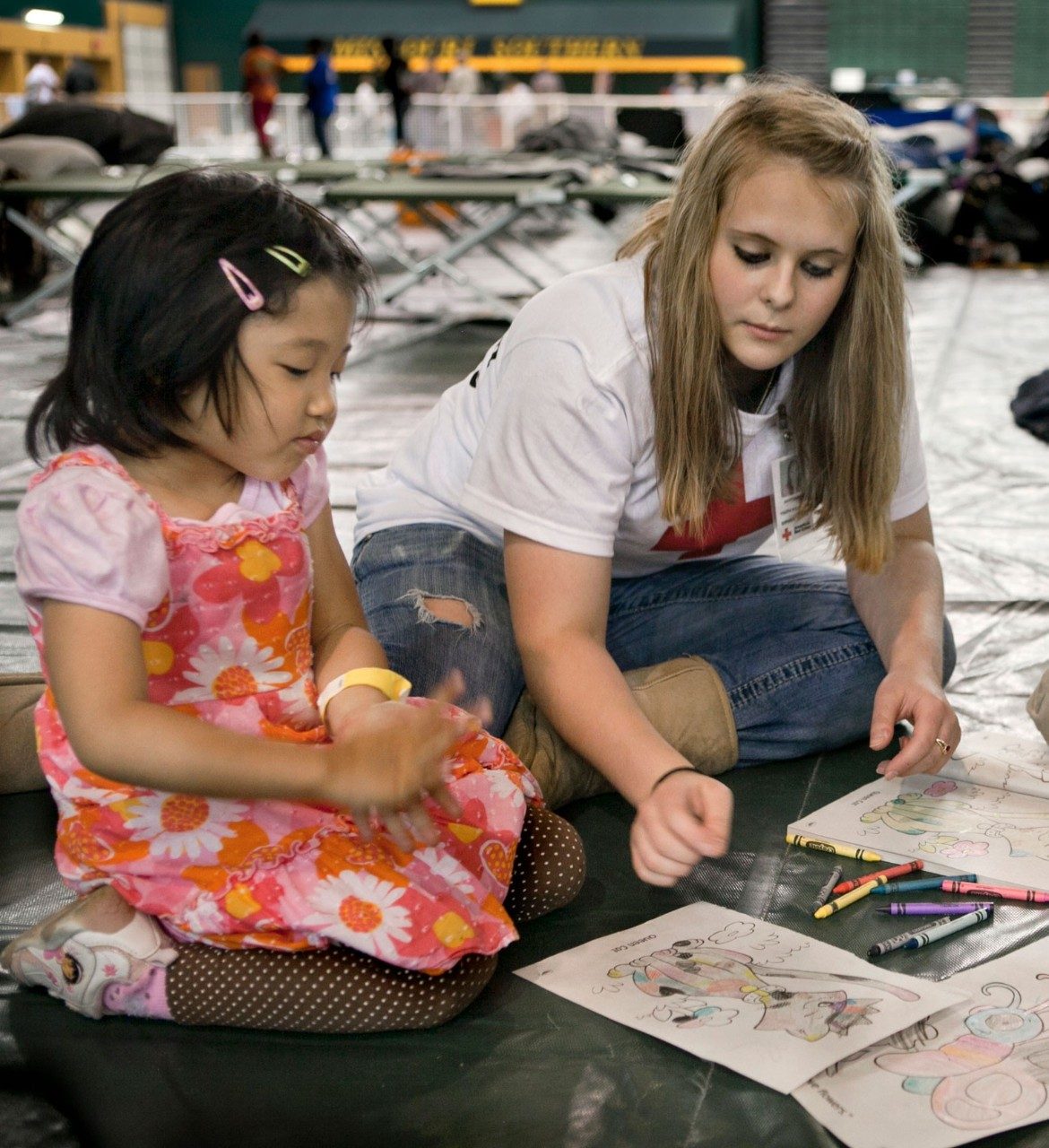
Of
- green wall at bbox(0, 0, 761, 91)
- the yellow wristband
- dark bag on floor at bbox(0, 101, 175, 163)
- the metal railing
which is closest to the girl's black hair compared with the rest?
the yellow wristband

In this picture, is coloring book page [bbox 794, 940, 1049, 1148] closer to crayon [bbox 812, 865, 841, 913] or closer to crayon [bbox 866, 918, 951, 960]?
crayon [bbox 866, 918, 951, 960]

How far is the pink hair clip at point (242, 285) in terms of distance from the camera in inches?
43.8

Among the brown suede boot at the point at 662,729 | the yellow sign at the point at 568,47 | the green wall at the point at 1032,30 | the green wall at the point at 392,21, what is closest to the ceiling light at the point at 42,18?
the green wall at the point at 392,21

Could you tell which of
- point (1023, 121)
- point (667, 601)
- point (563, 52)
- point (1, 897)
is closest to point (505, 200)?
point (667, 601)

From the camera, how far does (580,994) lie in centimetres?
123

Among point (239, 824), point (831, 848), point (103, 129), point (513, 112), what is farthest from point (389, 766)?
point (513, 112)

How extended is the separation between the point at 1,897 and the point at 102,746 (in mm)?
496

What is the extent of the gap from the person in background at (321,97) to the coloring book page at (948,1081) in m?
12.0

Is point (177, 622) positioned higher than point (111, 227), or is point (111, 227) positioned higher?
point (111, 227)

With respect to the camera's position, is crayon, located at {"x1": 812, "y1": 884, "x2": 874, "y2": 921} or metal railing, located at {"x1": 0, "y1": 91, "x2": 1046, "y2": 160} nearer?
crayon, located at {"x1": 812, "y1": 884, "x2": 874, "y2": 921}

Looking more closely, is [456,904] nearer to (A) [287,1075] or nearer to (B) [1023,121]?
(A) [287,1075]

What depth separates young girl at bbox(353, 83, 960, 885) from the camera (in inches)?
55.2

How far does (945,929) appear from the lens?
1.32 m

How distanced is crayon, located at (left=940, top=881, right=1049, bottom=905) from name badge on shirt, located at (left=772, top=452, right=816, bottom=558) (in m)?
0.42
